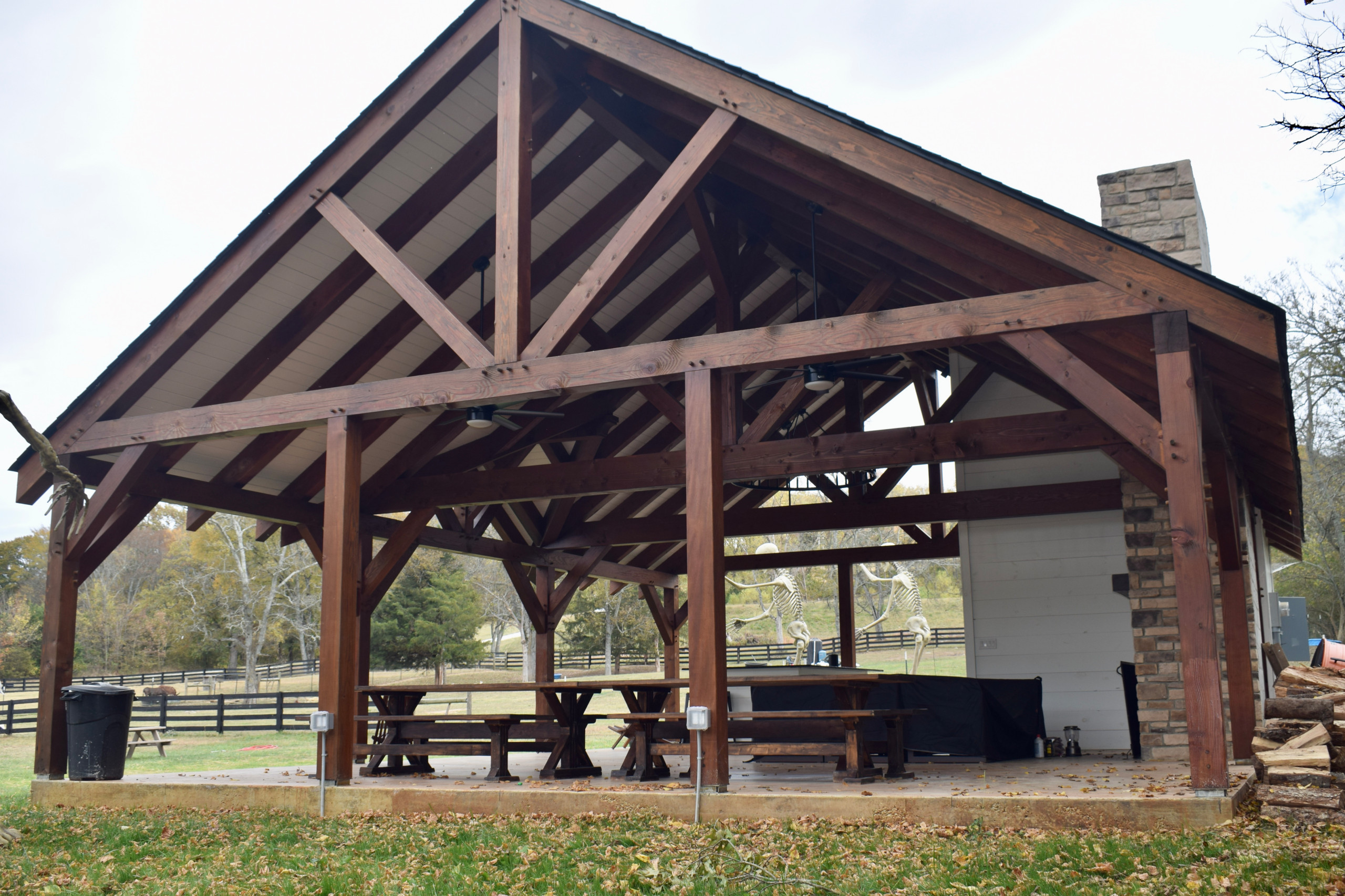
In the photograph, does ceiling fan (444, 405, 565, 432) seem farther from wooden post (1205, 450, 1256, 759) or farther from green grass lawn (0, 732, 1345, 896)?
wooden post (1205, 450, 1256, 759)

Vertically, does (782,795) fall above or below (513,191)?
below

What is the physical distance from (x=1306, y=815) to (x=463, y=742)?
19.4ft

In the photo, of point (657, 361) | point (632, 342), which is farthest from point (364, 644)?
point (657, 361)

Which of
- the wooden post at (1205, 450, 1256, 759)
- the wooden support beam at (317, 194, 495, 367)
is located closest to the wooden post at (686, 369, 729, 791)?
the wooden support beam at (317, 194, 495, 367)

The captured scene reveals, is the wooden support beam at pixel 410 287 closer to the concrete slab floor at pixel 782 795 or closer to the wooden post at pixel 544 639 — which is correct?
the concrete slab floor at pixel 782 795

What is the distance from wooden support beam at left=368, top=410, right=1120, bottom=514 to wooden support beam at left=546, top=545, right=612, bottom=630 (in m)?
3.16

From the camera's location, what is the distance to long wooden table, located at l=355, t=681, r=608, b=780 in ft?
26.5

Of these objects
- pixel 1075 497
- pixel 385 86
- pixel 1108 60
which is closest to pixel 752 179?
pixel 385 86

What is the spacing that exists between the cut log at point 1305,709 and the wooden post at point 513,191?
19.2ft

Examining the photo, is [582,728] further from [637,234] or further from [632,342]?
[632,342]

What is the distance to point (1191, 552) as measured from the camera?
5.64 meters

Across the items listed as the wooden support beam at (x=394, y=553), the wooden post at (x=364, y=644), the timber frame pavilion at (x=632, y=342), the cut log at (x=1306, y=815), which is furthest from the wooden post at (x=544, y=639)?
the cut log at (x=1306, y=815)

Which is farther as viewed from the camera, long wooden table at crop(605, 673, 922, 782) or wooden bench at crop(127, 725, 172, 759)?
wooden bench at crop(127, 725, 172, 759)

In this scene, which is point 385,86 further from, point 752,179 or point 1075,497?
point 1075,497
